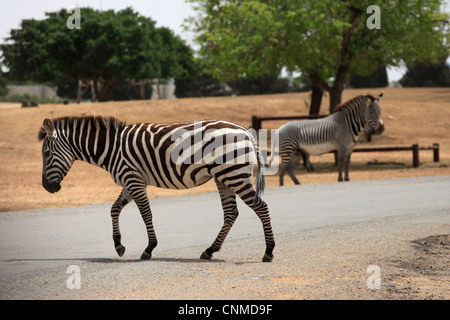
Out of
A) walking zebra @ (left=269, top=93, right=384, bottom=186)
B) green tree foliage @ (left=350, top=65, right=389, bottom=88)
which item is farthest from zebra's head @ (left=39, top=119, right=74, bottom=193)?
green tree foliage @ (left=350, top=65, right=389, bottom=88)

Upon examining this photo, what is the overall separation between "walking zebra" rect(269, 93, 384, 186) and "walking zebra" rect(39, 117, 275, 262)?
40.0ft

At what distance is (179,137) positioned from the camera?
9.18 meters

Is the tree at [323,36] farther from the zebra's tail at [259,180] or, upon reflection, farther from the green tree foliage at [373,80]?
the green tree foliage at [373,80]

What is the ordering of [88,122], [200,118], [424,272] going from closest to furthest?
1. [424,272]
2. [88,122]
3. [200,118]

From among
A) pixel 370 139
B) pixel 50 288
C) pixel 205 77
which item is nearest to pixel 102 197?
pixel 50 288

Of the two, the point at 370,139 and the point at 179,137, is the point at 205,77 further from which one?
the point at 179,137

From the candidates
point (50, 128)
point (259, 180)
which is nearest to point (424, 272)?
point (259, 180)

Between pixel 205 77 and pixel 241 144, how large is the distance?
6436 cm

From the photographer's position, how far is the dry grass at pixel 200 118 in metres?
21.9

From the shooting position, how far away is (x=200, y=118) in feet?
141

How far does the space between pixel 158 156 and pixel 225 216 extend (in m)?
1.13

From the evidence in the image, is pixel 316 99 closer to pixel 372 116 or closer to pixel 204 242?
pixel 372 116

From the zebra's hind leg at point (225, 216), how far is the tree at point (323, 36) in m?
18.9

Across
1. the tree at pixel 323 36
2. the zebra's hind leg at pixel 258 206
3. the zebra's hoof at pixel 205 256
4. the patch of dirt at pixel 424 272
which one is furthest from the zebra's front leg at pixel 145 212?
the tree at pixel 323 36
